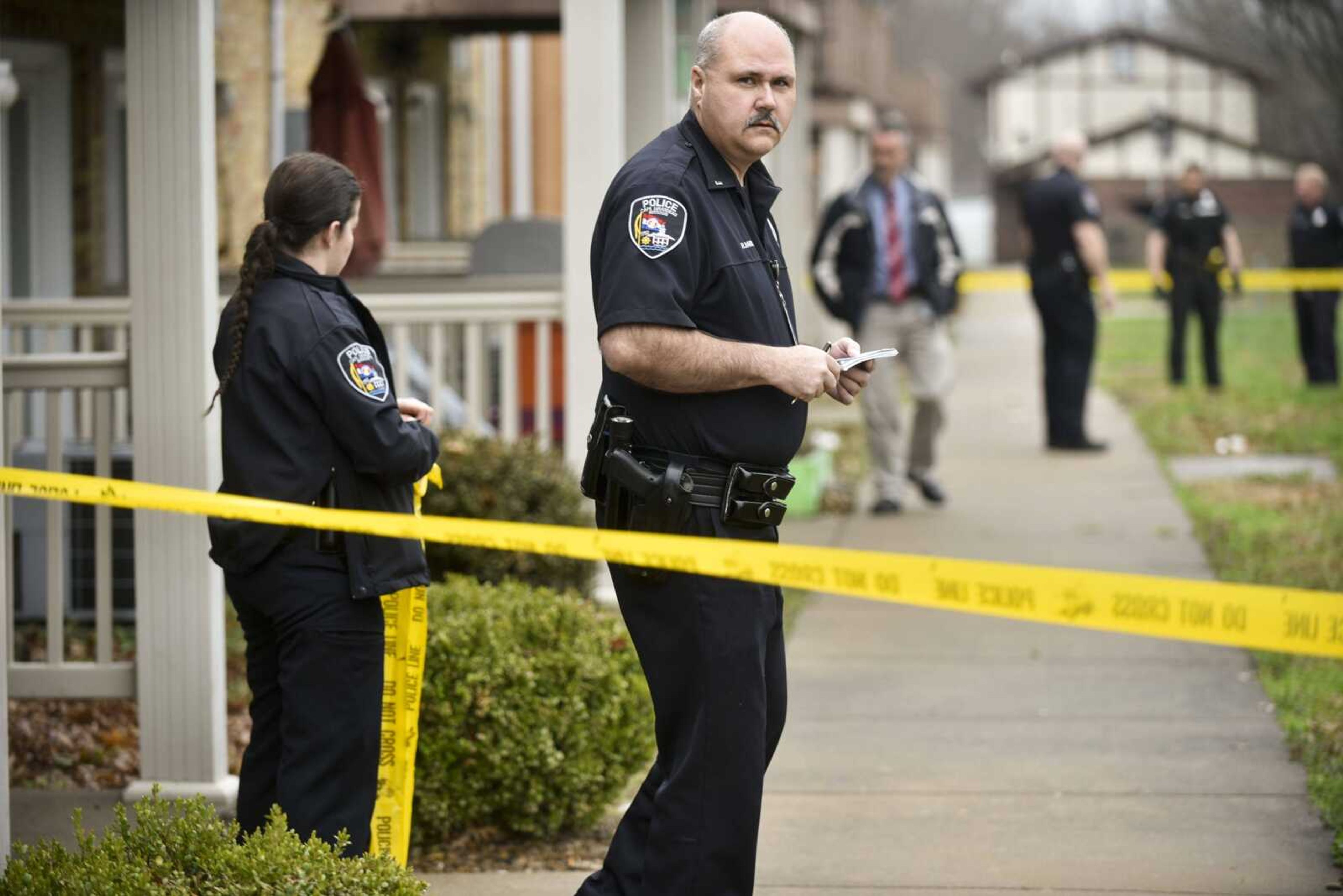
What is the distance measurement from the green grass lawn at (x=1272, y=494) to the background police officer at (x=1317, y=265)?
0.34 meters

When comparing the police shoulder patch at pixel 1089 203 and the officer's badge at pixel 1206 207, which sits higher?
the officer's badge at pixel 1206 207

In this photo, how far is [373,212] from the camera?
35.6 ft

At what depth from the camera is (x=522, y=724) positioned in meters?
5.02

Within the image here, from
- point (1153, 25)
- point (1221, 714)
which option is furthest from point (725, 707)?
point (1153, 25)

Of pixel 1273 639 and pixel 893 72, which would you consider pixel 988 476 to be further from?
pixel 893 72

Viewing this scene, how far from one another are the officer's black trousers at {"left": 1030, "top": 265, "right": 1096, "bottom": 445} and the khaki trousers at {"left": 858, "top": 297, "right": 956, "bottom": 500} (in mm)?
2105

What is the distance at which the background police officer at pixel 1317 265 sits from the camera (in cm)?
1752

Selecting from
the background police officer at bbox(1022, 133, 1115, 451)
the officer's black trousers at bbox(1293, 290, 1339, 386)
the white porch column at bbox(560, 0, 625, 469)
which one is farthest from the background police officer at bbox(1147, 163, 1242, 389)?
the white porch column at bbox(560, 0, 625, 469)

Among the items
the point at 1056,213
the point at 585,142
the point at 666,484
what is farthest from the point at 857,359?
the point at 1056,213

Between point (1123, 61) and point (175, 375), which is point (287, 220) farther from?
point (1123, 61)

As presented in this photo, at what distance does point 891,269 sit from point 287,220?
22.4ft

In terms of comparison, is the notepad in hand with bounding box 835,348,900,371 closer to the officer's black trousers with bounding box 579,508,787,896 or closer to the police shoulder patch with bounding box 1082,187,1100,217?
the officer's black trousers with bounding box 579,508,787,896

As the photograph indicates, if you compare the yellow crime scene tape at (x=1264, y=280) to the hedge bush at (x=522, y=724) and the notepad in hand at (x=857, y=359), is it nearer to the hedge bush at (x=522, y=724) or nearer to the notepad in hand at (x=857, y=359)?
the hedge bush at (x=522, y=724)

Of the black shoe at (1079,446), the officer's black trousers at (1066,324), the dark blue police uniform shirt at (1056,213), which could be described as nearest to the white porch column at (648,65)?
the dark blue police uniform shirt at (1056,213)
